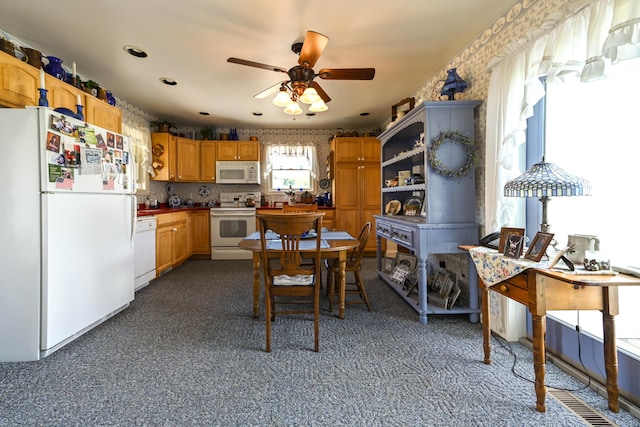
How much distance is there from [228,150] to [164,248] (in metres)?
2.21

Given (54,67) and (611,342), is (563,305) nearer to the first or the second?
(611,342)

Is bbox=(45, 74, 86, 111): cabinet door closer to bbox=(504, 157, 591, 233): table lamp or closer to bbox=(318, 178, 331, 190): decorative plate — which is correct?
bbox=(504, 157, 591, 233): table lamp

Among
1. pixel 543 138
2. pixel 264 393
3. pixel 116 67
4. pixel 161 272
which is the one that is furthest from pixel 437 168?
pixel 161 272

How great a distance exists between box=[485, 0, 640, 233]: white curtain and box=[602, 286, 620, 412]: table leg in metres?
0.77

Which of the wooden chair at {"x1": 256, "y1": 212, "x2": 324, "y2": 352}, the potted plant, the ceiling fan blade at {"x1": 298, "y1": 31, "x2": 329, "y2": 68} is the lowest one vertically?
the wooden chair at {"x1": 256, "y1": 212, "x2": 324, "y2": 352}

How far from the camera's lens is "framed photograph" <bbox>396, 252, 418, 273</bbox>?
10.4ft

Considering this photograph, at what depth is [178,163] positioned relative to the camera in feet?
16.7

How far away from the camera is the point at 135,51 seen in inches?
110

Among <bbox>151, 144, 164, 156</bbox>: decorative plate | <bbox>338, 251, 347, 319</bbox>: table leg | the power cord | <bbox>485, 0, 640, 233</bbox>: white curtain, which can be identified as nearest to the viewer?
<bbox>485, 0, 640, 233</bbox>: white curtain

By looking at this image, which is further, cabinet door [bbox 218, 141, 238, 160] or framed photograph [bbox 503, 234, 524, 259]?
cabinet door [bbox 218, 141, 238, 160]

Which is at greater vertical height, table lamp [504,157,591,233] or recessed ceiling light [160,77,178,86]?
recessed ceiling light [160,77,178,86]

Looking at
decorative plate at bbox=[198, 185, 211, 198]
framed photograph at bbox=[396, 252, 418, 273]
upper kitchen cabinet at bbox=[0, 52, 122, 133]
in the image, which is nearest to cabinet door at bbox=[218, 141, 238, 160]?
decorative plate at bbox=[198, 185, 211, 198]

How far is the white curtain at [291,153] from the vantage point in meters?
5.78

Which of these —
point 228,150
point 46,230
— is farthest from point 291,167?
point 46,230
